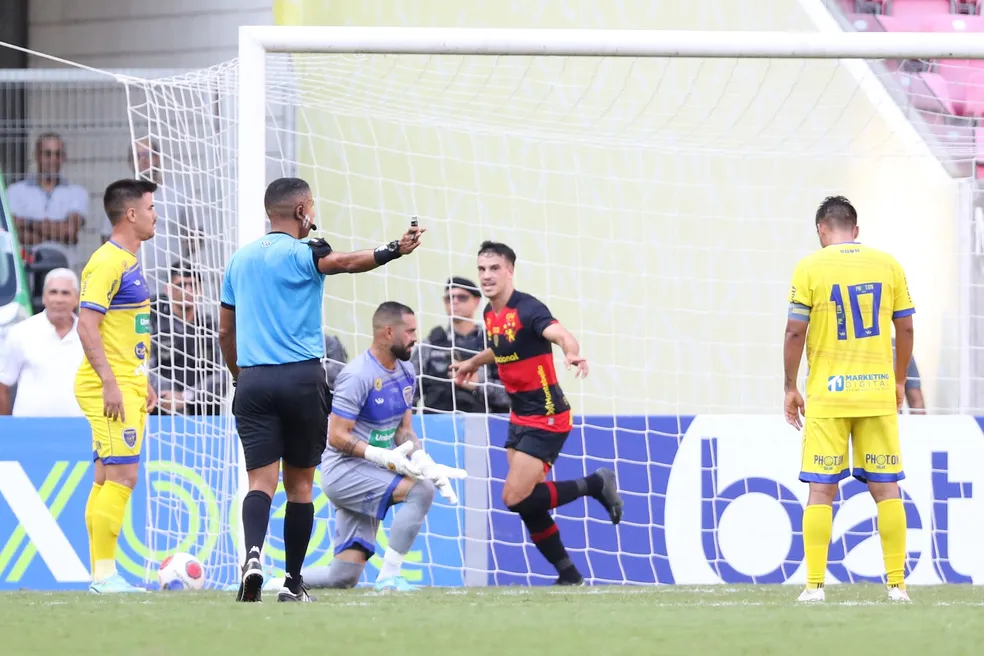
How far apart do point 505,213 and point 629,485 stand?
9.04 feet

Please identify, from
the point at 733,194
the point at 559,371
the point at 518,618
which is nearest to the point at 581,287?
the point at 559,371

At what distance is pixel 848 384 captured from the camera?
6691mm

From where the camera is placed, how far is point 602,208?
458 inches

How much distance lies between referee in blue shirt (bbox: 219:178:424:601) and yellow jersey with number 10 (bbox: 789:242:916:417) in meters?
2.12

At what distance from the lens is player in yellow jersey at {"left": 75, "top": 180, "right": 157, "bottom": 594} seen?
7328 mm

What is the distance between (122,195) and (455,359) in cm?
296

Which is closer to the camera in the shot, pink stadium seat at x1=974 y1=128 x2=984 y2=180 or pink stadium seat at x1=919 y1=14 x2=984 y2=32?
pink stadium seat at x1=974 y1=128 x2=984 y2=180

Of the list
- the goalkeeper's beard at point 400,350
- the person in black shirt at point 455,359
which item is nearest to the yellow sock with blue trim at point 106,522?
the goalkeeper's beard at point 400,350

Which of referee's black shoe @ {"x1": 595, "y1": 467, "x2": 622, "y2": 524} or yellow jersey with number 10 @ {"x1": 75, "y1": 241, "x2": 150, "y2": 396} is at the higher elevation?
yellow jersey with number 10 @ {"x1": 75, "y1": 241, "x2": 150, "y2": 396}

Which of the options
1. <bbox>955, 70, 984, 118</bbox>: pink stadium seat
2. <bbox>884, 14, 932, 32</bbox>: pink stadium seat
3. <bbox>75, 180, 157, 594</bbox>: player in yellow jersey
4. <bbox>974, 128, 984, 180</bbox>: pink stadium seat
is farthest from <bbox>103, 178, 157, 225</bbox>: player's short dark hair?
<bbox>884, 14, 932, 32</bbox>: pink stadium seat

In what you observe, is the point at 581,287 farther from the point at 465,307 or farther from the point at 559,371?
the point at 465,307

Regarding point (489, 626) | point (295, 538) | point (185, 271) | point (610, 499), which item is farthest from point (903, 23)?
point (489, 626)

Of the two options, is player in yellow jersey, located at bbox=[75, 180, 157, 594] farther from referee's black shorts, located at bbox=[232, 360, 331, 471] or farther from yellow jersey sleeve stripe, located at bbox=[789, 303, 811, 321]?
yellow jersey sleeve stripe, located at bbox=[789, 303, 811, 321]

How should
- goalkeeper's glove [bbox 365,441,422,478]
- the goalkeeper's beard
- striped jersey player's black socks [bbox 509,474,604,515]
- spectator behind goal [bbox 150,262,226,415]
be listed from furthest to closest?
spectator behind goal [bbox 150,262,226,415] < striped jersey player's black socks [bbox 509,474,604,515] < the goalkeeper's beard < goalkeeper's glove [bbox 365,441,422,478]
